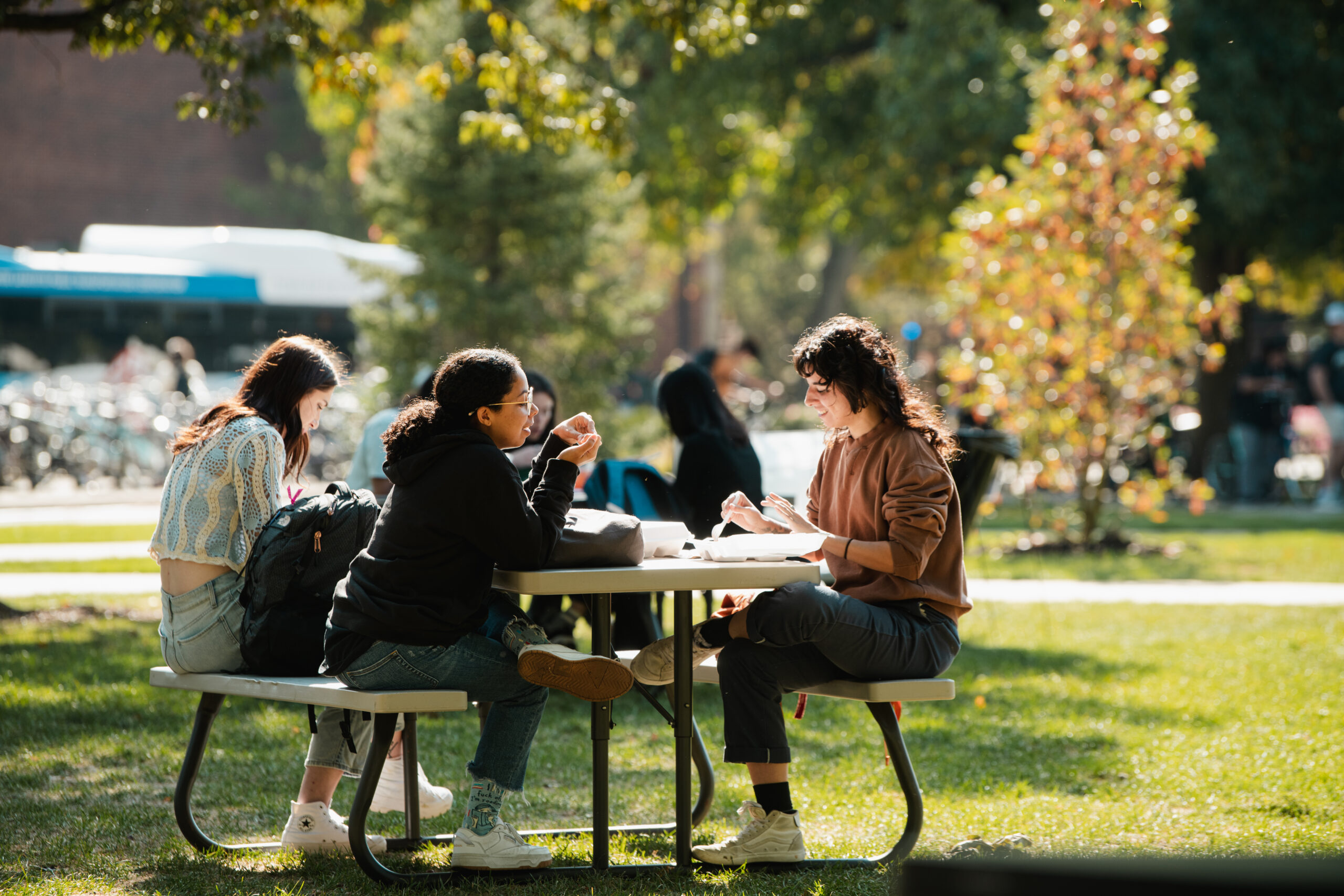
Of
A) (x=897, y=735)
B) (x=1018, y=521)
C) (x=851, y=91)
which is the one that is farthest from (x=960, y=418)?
(x=897, y=735)

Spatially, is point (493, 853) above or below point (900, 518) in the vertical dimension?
below

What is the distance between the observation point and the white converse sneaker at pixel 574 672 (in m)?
3.59

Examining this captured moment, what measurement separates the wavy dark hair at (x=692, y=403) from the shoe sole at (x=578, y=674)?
242 cm

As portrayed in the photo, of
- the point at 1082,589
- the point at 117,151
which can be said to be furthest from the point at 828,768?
the point at 117,151

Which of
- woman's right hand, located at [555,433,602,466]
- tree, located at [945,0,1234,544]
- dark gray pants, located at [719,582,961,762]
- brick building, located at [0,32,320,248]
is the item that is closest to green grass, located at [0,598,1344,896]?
dark gray pants, located at [719,582,961,762]

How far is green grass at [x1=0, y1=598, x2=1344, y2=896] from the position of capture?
4156 millimetres

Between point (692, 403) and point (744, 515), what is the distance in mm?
1722

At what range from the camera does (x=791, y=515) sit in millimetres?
4207

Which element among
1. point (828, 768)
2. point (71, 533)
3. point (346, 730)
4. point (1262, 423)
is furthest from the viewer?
point (1262, 423)

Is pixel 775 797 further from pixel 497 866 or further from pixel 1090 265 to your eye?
pixel 1090 265

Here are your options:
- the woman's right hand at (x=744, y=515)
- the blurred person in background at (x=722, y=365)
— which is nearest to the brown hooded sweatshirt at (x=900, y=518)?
the woman's right hand at (x=744, y=515)

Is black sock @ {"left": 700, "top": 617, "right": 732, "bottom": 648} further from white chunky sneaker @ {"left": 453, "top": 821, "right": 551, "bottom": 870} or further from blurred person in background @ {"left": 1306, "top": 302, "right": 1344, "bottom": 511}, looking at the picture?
blurred person in background @ {"left": 1306, "top": 302, "right": 1344, "bottom": 511}

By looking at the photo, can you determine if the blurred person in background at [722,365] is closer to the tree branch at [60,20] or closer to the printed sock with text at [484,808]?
the printed sock with text at [484,808]

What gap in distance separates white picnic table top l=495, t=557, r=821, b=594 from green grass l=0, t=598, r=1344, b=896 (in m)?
Result: 0.84
